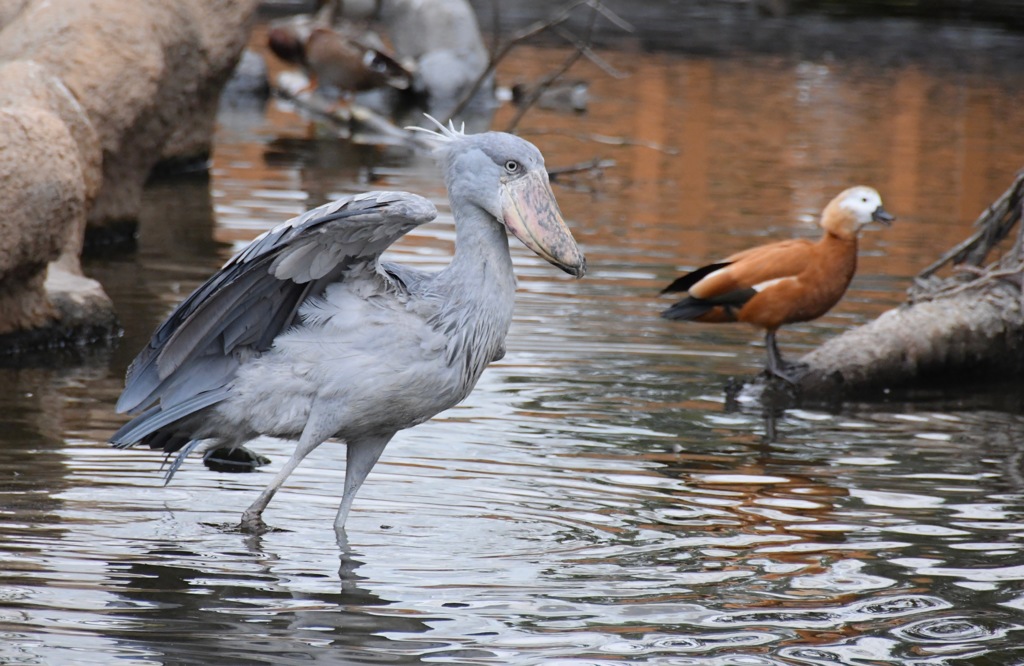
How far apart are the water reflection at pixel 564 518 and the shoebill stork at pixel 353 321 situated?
53 cm

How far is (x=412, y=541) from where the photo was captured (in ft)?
20.1

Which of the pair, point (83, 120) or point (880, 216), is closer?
point (880, 216)

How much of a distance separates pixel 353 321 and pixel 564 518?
54.2 inches

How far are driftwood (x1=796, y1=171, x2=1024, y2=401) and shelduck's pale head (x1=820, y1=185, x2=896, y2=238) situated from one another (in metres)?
0.66

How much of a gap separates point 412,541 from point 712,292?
3.45 metres

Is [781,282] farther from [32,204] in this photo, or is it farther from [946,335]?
[32,204]

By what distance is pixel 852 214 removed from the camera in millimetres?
9211

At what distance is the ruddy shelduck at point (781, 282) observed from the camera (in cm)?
895

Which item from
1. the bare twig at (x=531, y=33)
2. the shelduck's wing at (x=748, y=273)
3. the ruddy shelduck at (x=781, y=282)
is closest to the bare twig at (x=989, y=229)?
the ruddy shelduck at (x=781, y=282)

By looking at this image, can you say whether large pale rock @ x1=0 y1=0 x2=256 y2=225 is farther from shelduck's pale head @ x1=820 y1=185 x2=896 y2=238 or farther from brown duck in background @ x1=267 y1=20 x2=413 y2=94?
brown duck in background @ x1=267 y1=20 x2=413 y2=94

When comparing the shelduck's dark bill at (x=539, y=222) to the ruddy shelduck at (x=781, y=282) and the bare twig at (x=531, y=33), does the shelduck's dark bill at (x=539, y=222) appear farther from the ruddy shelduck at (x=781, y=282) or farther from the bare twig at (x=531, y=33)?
the bare twig at (x=531, y=33)

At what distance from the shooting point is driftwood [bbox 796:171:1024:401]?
9.12 metres

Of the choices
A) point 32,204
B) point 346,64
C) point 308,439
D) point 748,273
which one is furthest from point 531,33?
point 308,439

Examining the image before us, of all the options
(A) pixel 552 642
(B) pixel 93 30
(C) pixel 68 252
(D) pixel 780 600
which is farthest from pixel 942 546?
(B) pixel 93 30
